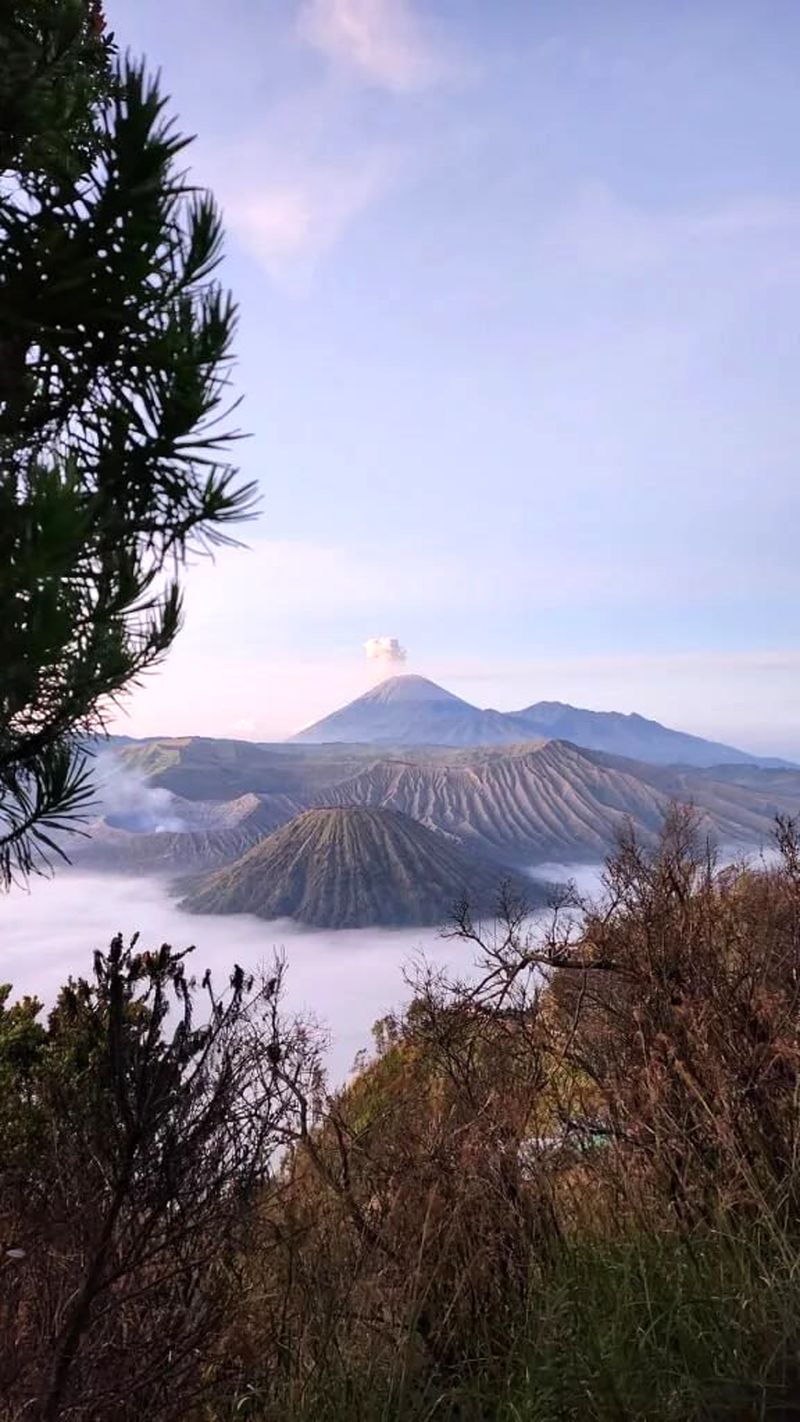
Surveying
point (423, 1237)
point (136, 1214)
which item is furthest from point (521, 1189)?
point (136, 1214)

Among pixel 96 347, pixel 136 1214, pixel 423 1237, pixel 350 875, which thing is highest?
pixel 96 347

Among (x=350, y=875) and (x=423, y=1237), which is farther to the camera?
(x=350, y=875)

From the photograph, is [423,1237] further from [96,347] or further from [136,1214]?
[96,347]

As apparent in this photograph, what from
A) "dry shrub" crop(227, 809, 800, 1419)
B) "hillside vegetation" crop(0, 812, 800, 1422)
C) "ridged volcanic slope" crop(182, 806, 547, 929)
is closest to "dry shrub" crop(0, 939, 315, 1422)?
"hillside vegetation" crop(0, 812, 800, 1422)

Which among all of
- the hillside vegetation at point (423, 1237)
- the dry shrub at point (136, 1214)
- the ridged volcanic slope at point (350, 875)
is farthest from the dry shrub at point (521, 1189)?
the ridged volcanic slope at point (350, 875)

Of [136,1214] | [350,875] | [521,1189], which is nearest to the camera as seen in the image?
[136,1214]

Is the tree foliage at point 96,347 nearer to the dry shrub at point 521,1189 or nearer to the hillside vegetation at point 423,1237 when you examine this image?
the hillside vegetation at point 423,1237

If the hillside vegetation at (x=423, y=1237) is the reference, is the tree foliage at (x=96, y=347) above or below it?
above

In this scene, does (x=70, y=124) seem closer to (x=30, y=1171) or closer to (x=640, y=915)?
(x=30, y=1171)

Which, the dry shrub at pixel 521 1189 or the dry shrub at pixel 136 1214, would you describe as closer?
the dry shrub at pixel 136 1214

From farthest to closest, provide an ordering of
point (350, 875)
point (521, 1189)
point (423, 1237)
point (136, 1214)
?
point (350, 875), point (521, 1189), point (423, 1237), point (136, 1214)
